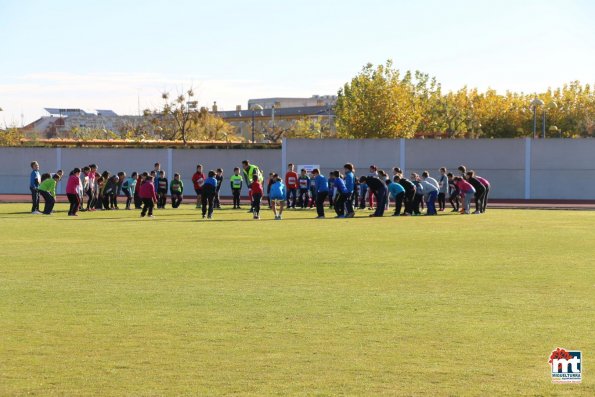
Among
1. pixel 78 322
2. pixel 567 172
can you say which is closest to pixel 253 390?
pixel 78 322

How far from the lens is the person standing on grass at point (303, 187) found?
Answer: 42906 millimetres

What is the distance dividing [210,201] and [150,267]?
1683 centimetres

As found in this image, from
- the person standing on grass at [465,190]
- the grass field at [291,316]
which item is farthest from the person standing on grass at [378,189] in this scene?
the grass field at [291,316]

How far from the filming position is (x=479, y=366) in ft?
31.5

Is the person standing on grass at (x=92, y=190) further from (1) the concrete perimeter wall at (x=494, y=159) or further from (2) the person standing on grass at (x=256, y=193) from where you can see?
(1) the concrete perimeter wall at (x=494, y=159)

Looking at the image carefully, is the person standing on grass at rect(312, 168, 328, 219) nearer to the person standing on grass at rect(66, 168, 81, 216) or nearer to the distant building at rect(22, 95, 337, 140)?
the person standing on grass at rect(66, 168, 81, 216)

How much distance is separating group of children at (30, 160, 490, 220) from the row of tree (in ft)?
140

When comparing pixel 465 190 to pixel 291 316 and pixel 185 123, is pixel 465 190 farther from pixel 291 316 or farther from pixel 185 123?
pixel 185 123

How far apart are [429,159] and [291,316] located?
146ft

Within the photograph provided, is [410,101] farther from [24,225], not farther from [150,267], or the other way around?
[150,267]
